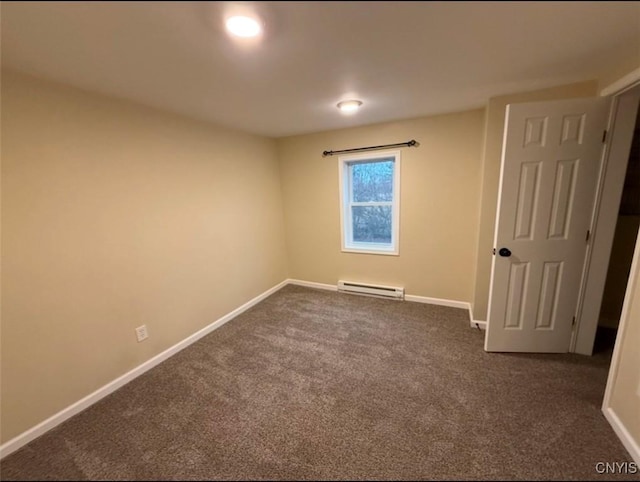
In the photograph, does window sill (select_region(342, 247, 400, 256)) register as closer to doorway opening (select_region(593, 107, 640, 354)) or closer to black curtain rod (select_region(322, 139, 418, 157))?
black curtain rod (select_region(322, 139, 418, 157))

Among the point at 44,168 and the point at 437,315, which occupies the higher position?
the point at 44,168

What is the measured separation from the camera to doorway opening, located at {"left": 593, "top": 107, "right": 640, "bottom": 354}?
2.34 metres

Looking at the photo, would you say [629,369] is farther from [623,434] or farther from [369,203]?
[369,203]

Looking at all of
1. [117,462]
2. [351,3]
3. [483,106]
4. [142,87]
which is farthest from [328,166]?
[117,462]

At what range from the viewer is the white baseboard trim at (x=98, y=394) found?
5.10 feet

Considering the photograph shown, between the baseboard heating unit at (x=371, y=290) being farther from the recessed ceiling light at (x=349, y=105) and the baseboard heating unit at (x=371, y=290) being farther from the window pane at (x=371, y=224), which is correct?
the recessed ceiling light at (x=349, y=105)

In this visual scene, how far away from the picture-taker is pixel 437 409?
1.70 metres

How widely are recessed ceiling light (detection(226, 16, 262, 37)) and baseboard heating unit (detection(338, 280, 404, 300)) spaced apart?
9.47 ft

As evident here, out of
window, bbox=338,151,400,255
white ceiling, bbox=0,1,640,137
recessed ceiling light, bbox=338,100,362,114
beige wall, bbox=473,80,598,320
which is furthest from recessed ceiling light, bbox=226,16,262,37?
window, bbox=338,151,400,255

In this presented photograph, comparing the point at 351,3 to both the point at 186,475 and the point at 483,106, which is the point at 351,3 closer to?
the point at 483,106

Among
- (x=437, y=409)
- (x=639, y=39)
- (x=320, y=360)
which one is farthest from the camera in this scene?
(x=320, y=360)

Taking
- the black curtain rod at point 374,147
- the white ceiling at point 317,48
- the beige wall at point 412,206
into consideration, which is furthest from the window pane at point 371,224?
the white ceiling at point 317,48

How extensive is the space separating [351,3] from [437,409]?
7.15ft

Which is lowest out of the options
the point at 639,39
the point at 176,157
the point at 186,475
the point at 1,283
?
the point at 186,475
